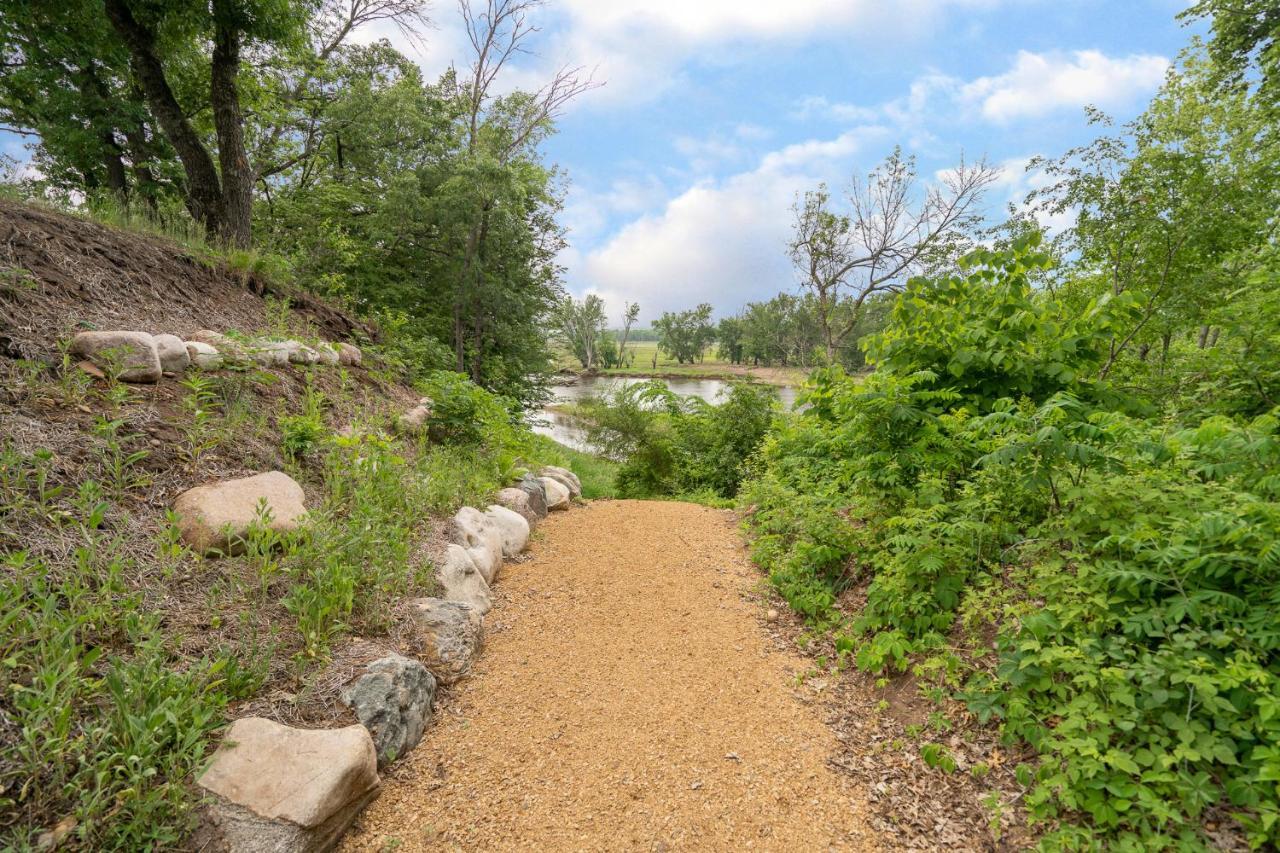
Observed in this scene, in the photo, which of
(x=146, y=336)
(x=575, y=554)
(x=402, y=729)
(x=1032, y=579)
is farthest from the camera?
(x=575, y=554)

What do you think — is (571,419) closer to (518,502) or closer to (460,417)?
(460,417)

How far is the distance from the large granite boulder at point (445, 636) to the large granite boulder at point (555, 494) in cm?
300

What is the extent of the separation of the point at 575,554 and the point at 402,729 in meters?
2.57

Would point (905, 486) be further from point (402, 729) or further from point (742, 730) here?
point (402, 729)

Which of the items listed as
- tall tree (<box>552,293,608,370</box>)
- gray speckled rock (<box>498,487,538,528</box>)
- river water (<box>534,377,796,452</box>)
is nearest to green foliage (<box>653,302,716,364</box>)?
tall tree (<box>552,293,608,370</box>)

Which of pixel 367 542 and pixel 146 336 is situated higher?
pixel 146 336

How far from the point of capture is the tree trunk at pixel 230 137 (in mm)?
6840

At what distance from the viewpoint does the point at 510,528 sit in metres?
4.77

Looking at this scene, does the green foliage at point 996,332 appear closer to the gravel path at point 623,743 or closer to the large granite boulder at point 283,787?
the gravel path at point 623,743

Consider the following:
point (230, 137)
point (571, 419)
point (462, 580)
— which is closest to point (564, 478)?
point (462, 580)

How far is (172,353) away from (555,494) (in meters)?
3.85

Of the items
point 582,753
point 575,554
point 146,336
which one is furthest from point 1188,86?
point 146,336

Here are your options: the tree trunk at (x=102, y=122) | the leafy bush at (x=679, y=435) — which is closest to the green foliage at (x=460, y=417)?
the leafy bush at (x=679, y=435)

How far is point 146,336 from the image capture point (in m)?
3.60
